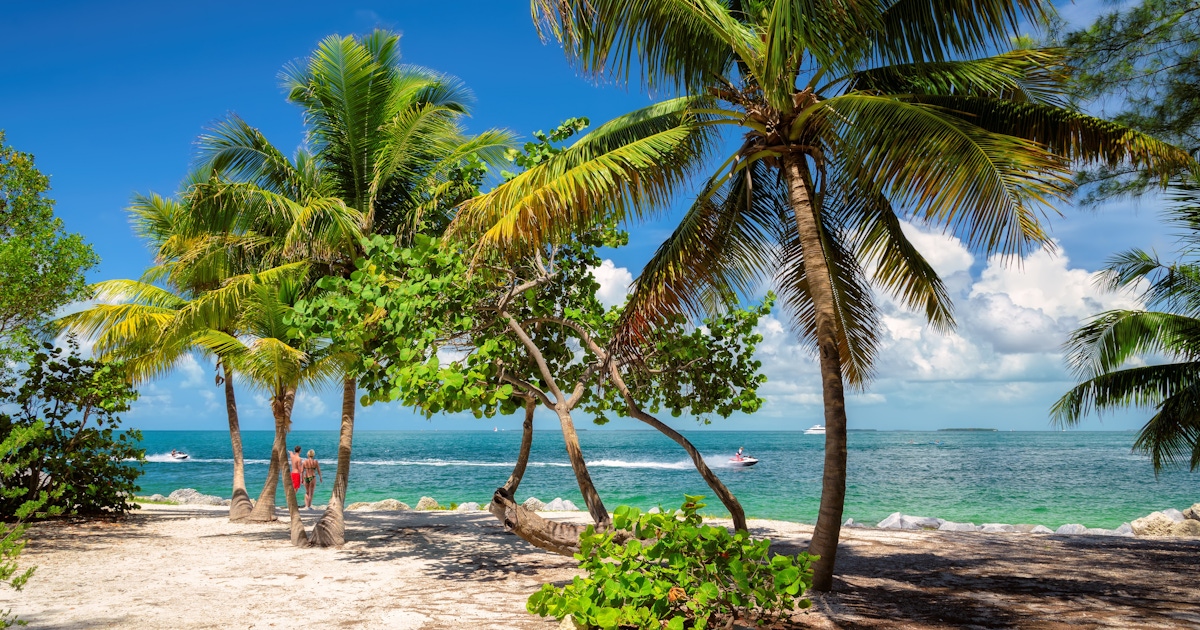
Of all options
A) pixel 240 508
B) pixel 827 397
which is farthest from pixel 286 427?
pixel 827 397

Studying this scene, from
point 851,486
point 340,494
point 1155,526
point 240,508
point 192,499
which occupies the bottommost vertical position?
point 851,486

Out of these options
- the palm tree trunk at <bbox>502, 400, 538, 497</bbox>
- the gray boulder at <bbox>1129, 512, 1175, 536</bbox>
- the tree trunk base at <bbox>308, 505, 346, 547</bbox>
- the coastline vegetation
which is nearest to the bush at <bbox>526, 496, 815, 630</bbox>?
the coastline vegetation

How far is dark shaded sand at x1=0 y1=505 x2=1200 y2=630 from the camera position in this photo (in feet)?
19.6

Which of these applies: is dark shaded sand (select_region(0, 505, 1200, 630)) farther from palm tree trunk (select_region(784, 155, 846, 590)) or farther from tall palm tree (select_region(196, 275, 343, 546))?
tall palm tree (select_region(196, 275, 343, 546))

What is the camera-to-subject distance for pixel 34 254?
33.3ft

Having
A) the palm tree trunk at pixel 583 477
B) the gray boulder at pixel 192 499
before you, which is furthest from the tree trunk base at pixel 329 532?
the gray boulder at pixel 192 499

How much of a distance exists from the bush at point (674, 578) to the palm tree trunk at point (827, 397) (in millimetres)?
1013

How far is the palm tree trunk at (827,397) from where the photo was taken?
621cm

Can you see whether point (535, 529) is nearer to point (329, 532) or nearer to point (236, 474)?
point (329, 532)

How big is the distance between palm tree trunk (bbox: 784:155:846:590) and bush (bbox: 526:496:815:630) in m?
1.01

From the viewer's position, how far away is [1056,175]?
501 centimetres

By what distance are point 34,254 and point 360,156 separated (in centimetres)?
462

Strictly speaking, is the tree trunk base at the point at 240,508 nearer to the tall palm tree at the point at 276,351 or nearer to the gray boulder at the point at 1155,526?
the tall palm tree at the point at 276,351

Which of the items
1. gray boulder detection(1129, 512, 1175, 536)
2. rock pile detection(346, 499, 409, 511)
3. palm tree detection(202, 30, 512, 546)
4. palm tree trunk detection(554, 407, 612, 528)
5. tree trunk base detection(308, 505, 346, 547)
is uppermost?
palm tree detection(202, 30, 512, 546)
